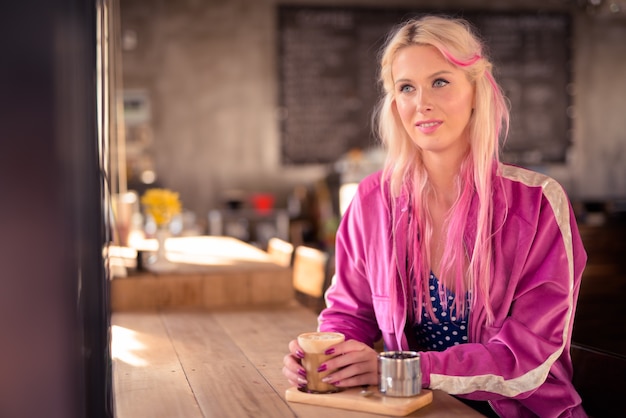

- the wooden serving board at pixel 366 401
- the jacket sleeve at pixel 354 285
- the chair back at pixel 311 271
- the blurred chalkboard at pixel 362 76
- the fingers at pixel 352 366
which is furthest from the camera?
the blurred chalkboard at pixel 362 76

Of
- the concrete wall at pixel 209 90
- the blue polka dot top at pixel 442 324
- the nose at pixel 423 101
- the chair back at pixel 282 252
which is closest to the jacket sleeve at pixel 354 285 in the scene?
the blue polka dot top at pixel 442 324

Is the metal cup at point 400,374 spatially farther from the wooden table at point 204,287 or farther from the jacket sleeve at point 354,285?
the wooden table at point 204,287

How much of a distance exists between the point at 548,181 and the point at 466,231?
209 millimetres

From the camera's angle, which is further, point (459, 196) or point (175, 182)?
point (175, 182)

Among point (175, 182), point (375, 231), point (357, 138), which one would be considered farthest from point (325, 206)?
point (375, 231)

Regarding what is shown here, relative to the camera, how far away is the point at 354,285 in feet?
6.52

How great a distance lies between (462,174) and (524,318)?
383 millimetres

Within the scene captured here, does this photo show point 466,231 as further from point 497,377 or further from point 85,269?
point 85,269

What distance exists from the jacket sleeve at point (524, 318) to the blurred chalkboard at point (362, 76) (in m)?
5.53

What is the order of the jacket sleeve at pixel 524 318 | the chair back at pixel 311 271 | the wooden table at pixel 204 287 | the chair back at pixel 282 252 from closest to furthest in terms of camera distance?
the jacket sleeve at pixel 524 318 < the wooden table at pixel 204 287 < the chair back at pixel 311 271 < the chair back at pixel 282 252

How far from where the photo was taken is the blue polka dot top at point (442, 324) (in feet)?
6.09

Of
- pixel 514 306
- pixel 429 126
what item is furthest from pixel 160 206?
pixel 514 306

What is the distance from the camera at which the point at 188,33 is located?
7.08m

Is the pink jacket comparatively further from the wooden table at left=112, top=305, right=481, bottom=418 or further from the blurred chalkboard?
the blurred chalkboard
